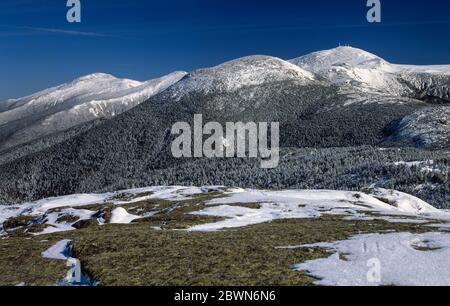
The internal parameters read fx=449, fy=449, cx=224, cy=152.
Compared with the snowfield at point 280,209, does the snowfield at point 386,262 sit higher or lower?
higher

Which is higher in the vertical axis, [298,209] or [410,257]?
[410,257]

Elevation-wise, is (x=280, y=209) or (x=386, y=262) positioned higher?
(x=386, y=262)

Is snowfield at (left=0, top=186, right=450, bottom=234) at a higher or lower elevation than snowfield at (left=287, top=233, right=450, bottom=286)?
lower

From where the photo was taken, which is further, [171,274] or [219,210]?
[219,210]

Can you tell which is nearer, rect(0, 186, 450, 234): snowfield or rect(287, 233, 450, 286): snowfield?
rect(287, 233, 450, 286): snowfield

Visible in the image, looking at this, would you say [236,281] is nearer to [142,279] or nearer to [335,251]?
[142,279]

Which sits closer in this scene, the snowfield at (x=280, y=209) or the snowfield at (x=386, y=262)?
the snowfield at (x=386, y=262)

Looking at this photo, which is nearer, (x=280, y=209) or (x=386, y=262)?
(x=386, y=262)
